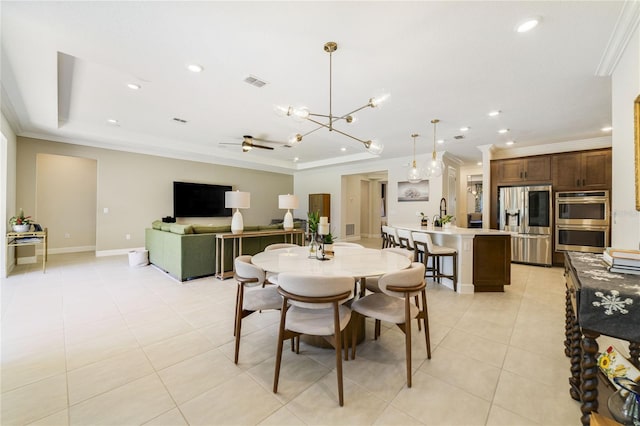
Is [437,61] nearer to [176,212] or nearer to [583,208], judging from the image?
[583,208]

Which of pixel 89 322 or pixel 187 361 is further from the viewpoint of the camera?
pixel 89 322

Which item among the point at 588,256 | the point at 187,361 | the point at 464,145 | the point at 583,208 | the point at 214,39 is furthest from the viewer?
the point at 464,145

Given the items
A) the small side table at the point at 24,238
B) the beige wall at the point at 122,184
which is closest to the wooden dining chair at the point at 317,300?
the small side table at the point at 24,238

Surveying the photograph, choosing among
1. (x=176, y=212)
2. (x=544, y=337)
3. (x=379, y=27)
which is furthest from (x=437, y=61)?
(x=176, y=212)

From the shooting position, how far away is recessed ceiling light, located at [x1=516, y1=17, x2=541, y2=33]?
2037mm

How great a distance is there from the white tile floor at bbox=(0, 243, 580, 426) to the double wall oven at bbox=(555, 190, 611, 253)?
2653 millimetres

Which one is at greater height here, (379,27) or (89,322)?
(379,27)

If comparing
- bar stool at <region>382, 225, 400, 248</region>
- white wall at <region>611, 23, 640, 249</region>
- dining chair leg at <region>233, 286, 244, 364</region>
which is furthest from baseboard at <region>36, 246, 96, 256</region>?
Answer: white wall at <region>611, 23, 640, 249</region>

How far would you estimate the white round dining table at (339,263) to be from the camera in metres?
A: 1.91

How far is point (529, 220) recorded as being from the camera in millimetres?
5438

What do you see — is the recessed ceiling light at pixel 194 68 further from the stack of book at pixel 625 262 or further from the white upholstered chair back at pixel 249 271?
the stack of book at pixel 625 262

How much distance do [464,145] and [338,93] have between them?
13.1 feet

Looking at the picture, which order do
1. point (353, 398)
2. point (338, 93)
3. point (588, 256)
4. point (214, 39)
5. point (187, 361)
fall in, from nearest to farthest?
point (353, 398), point (588, 256), point (187, 361), point (214, 39), point (338, 93)

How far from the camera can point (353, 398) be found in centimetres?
162
